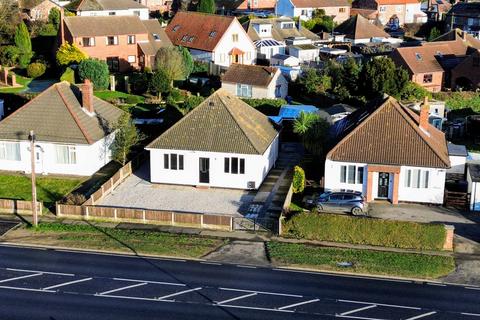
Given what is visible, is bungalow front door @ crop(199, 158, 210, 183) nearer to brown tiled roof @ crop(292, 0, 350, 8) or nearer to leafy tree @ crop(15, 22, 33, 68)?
leafy tree @ crop(15, 22, 33, 68)

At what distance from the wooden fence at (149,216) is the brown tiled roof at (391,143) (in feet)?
35.4

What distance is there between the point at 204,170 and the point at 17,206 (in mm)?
13903

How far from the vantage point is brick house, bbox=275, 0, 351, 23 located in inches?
5246

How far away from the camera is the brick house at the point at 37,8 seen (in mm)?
118688

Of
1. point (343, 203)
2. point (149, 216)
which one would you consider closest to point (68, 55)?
point (149, 216)

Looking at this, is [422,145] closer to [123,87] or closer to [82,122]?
[82,122]

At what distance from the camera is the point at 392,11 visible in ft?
480

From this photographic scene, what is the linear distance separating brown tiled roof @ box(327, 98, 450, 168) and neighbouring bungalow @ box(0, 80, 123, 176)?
63.1ft

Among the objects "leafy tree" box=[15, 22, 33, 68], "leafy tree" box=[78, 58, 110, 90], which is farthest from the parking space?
"leafy tree" box=[15, 22, 33, 68]

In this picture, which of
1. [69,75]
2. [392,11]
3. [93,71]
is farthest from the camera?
[392,11]

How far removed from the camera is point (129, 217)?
4894 cm

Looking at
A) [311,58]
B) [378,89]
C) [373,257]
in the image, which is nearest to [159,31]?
[311,58]

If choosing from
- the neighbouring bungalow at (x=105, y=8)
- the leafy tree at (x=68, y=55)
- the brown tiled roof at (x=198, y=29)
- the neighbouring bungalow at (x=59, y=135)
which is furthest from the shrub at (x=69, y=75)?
the neighbouring bungalow at (x=105, y=8)

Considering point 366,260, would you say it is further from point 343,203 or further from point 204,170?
point 204,170
